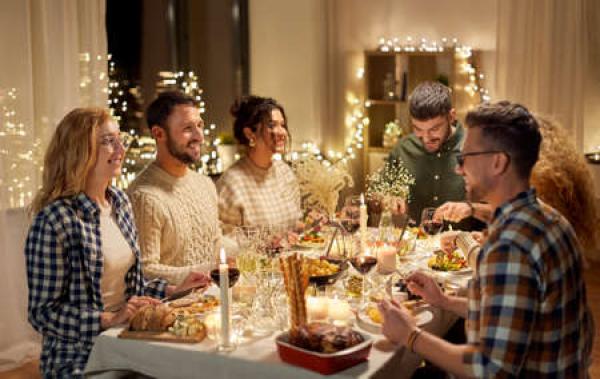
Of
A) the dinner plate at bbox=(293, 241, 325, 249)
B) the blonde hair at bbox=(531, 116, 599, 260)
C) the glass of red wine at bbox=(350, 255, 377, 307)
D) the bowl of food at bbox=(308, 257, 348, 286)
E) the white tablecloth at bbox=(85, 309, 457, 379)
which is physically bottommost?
the white tablecloth at bbox=(85, 309, 457, 379)

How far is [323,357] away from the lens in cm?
191

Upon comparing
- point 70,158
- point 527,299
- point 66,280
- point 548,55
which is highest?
point 548,55

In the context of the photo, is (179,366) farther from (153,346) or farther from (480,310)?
(480,310)

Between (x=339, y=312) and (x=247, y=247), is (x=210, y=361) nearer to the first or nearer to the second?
(x=339, y=312)

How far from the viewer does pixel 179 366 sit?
6.93ft

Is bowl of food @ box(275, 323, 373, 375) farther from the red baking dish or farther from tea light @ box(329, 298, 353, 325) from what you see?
tea light @ box(329, 298, 353, 325)

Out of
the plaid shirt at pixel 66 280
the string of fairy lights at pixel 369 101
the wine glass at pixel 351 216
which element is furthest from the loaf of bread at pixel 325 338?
the string of fairy lights at pixel 369 101

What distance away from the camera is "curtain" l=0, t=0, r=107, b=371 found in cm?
408

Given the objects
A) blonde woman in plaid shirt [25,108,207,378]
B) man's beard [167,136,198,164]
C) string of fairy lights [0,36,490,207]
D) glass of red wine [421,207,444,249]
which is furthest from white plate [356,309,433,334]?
string of fairy lights [0,36,490,207]

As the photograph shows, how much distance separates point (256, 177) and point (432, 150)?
2.97ft

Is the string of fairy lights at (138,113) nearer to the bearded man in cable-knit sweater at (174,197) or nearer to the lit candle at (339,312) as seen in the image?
the bearded man in cable-knit sweater at (174,197)

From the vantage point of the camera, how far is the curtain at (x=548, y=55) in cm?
582

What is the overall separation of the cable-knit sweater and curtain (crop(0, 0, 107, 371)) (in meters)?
1.29

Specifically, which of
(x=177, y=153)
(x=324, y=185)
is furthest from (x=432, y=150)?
(x=177, y=153)
